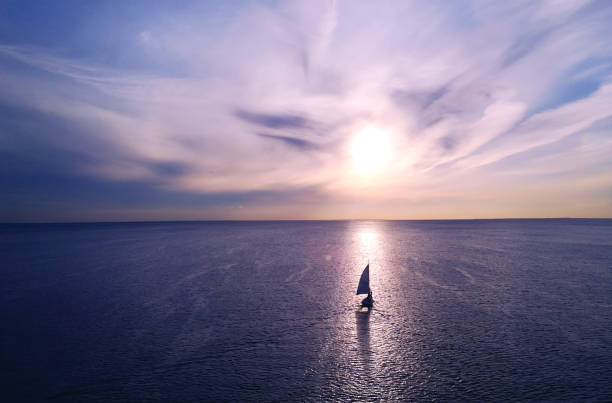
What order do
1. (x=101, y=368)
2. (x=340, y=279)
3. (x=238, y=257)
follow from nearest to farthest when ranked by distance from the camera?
(x=101, y=368)
(x=340, y=279)
(x=238, y=257)

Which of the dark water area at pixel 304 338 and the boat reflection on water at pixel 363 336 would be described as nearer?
the dark water area at pixel 304 338

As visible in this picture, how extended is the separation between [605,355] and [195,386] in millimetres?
33107

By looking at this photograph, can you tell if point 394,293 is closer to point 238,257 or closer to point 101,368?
point 101,368

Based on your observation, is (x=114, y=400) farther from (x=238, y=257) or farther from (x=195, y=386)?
(x=238, y=257)

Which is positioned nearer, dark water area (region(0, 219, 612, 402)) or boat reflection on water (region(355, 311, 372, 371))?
dark water area (region(0, 219, 612, 402))

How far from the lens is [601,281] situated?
182 feet

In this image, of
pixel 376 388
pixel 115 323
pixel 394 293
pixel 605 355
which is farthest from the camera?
pixel 394 293

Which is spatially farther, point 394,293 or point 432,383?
point 394,293

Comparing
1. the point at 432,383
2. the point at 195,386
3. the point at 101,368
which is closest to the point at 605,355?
the point at 432,383

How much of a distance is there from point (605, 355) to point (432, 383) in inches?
661

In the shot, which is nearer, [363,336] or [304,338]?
[304,338]

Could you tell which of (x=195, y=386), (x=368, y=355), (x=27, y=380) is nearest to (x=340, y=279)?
(x=368, y=355)

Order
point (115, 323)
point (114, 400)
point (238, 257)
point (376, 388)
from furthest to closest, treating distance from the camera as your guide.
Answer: point (238, 257), point (115, 323), point (376, 388), point (114, 400)

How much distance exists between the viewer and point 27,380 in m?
23.0
